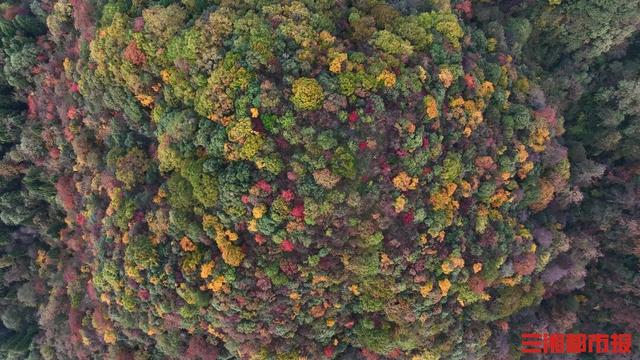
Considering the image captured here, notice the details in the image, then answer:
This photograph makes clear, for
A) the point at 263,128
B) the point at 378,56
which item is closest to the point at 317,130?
the point at 263,128

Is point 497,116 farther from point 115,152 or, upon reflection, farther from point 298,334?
point 115,152

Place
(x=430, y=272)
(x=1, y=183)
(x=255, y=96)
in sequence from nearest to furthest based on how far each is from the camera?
(x=255, y=96)
(x=430, y=272)
(x=1, y=183)

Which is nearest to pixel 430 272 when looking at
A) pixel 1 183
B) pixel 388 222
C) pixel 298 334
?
pixel 388 222

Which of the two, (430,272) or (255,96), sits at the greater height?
(255,96)

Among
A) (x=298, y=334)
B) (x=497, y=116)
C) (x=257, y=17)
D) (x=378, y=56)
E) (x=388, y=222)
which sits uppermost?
(x=257, y=17)

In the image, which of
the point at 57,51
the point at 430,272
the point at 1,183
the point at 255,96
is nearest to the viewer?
the point at 255,96

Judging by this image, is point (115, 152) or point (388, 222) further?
point (115, 152)

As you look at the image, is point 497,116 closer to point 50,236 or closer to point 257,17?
point 257,17
